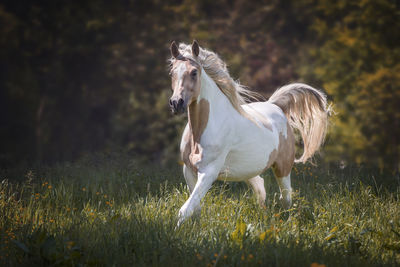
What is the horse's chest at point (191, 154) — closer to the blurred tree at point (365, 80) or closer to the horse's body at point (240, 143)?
the horse's body at point (240, 143)

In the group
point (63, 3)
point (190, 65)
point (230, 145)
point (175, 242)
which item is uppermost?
point (63, 3)

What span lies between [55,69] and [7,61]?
4.44 feet

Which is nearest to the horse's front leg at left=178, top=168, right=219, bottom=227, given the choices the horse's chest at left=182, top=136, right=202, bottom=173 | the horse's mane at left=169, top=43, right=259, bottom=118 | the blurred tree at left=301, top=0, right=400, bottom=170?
the horse's chest at left=182, top=136, right=202, bottom=173

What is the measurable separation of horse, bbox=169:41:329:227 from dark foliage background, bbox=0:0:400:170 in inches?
253

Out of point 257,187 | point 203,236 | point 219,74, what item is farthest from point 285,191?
point 203,236

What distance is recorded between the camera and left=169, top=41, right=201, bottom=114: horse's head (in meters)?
3.86

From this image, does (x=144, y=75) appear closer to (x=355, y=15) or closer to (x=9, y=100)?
(x=9, y=100)

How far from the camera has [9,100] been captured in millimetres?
12523

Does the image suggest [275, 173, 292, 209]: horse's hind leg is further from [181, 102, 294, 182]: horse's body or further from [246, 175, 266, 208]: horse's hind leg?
[181, 102, 294, 182]: horse's body

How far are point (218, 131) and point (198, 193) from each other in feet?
2.18

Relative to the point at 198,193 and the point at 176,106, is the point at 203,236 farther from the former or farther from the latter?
the point at 176,106

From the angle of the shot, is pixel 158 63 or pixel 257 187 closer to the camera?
pixel 257 187

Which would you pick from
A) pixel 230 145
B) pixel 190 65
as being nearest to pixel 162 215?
pixel 230 145

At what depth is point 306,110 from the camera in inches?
230
